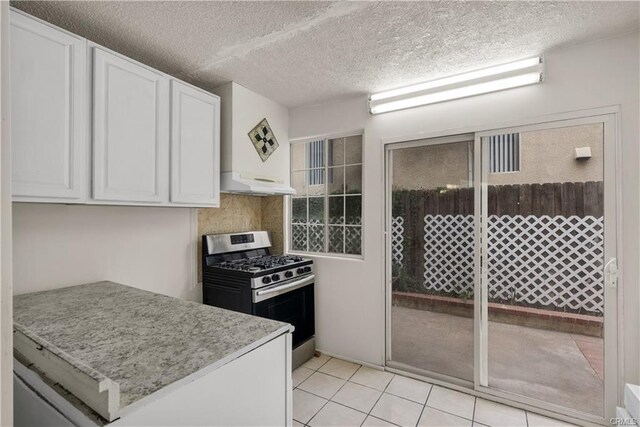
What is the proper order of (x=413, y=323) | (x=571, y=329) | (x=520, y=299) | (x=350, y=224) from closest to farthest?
(x=571, y=329)
(x=520, y=299)
(x=413, y=323)
(x=350, y=224)

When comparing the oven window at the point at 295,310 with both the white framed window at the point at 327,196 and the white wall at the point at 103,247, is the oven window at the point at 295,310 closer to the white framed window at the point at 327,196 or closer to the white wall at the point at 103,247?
the white framed window at the point at 327,196

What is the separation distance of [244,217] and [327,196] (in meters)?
0.92

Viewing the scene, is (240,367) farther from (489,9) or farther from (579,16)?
(579,16)

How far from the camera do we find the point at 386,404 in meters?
2.30

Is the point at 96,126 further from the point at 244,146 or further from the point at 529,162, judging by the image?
the point at 529,162

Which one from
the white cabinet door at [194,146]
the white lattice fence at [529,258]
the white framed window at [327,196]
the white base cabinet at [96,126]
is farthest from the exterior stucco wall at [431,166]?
the white base cabinet at [96,126]

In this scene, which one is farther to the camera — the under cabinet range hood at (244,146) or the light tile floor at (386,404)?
the under cabinet range hood at (244,146)

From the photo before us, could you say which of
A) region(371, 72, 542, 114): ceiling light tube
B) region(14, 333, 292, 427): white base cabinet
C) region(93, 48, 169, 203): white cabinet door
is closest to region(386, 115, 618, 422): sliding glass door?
region(371, 72, 542, 114): ceiling light tube

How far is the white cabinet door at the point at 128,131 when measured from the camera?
1729 millimetres

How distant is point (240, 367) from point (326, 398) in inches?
60.9

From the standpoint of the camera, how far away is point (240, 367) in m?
1.15

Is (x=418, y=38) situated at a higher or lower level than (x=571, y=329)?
higher

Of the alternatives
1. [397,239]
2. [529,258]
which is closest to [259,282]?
[397,239]

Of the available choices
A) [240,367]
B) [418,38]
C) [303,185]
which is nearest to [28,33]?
[240,367]
